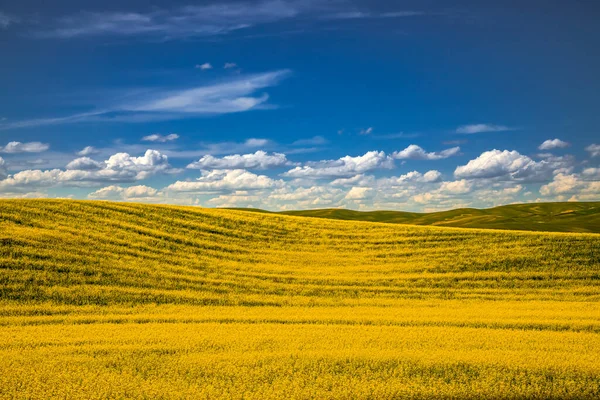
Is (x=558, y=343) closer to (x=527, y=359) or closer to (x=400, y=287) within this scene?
(x=527, y=359)

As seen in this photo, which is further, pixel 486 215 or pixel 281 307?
pixel 486 215

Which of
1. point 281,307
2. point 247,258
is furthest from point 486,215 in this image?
point 281,307

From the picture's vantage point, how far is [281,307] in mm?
16062

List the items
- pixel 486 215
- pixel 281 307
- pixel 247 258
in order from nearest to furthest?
pixel 281 307, pixel 247 258, pixel 486 215

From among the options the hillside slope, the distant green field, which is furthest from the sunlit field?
the distant green field

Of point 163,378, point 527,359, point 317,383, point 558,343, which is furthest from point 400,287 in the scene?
point 163,378

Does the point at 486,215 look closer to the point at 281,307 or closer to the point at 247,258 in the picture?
the point at 247,258

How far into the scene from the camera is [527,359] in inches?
388

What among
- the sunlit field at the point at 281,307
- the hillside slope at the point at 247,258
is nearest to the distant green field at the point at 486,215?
the hillside slope at the point at 247,258

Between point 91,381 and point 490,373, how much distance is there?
25.9 feet

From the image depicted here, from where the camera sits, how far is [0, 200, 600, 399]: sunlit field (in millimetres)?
8695

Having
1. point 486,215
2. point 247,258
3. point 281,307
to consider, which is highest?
point 486,215

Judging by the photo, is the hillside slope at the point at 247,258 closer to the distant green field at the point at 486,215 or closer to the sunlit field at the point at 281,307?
the sunlit field at the point at 281,307

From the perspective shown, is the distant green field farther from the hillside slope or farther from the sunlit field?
the sunlit field
